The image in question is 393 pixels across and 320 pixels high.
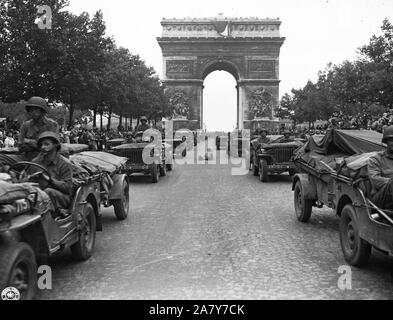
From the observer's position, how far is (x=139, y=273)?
17.9ft

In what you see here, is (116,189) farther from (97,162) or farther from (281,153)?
(281,153)

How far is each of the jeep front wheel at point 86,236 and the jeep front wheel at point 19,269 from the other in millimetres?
1521

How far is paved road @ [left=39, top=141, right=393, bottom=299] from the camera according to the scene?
4.89 metres

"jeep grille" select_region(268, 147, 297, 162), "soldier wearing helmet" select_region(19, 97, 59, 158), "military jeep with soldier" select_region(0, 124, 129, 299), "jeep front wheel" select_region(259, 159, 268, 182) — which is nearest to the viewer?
"military jeep with soldier" select_region(0, 124, 129, 299)

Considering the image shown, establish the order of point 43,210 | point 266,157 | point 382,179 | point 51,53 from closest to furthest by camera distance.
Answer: point 43,210 → point 382,179 → point 266,157 → point 51,53

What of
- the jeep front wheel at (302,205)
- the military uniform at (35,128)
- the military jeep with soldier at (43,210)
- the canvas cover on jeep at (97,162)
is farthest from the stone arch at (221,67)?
the military uniform at (35,128)

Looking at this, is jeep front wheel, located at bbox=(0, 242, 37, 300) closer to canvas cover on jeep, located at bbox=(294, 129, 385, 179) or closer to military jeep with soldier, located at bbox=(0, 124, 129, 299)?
military jeep with soldier, located at bbox=(0, 124, 129, 299)

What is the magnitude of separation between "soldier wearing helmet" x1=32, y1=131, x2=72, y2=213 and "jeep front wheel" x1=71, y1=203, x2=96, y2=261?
0.44 meters

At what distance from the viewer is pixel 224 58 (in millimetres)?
57500

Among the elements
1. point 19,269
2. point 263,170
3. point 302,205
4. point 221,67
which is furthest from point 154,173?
point 221,67

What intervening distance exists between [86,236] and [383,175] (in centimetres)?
348

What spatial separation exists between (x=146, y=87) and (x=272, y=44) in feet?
55.4

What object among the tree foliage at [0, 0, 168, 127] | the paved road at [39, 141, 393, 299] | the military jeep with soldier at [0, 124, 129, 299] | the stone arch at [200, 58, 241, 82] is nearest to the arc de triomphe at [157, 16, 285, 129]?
the stone arch at [200, 58, 241, 82]
